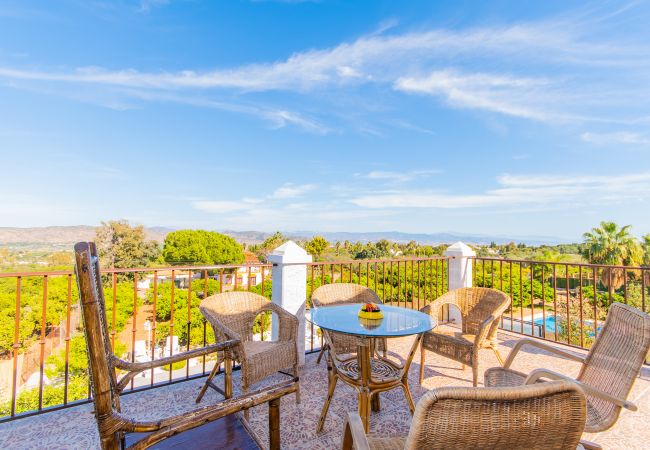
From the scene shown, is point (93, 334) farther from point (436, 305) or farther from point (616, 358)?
point (436, 305)

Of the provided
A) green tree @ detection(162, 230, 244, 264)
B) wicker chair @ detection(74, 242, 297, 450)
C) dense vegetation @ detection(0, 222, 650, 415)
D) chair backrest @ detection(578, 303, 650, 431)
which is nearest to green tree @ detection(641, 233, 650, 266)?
dense vegetation @ detection(0, 222, 650, 415)

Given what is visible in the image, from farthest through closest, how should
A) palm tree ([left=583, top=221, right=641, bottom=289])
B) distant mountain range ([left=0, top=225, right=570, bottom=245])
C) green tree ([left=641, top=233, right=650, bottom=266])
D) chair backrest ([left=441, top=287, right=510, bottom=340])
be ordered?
1. distant mountain range ([left=0, top=225, right=570, bottom=245])
2. green tree ([left=641, top=233, right=650, bottom=266])
3. palm tree ([left=583, top=221, right=641, bottom=289])
4. chair backrest ([left=441, top=287, right=510, bottom=340])

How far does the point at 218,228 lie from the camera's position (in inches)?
1448

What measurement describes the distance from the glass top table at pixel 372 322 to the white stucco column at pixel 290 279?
576 mm

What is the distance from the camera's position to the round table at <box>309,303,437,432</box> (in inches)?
83.1

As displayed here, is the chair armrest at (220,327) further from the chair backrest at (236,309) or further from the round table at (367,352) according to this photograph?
the round table at (367,352)

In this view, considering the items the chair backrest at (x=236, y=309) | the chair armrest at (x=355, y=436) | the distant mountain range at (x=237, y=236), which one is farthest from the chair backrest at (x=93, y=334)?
the distant mountain range at (x=237, y=236)

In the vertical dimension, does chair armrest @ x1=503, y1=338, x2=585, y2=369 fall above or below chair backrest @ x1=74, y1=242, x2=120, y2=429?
below

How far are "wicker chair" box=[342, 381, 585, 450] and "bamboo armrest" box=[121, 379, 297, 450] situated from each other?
0.67 meters

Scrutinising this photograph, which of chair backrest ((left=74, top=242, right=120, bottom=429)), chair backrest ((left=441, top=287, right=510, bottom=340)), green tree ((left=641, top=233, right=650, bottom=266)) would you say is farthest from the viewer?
green tree ((left=641, top=233, right=650, bottom=266))

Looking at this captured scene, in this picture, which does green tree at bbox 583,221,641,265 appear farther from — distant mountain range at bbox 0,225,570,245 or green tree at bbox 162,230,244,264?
green tree at bbox 162,230,244,264

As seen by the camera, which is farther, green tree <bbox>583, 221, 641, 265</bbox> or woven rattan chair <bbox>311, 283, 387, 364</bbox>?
green tree <bbox>583, 221, 641, 265</bbox>

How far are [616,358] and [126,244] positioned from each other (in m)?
41.9

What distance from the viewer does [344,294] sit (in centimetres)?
333
